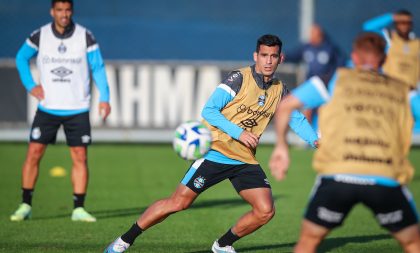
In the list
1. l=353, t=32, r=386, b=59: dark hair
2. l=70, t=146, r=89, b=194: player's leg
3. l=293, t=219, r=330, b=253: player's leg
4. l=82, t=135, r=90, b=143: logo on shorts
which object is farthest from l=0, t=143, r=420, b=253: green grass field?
l=353, t=32, r=386, b=59: dark hair

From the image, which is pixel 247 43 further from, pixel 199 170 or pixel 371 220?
pixel 199 170

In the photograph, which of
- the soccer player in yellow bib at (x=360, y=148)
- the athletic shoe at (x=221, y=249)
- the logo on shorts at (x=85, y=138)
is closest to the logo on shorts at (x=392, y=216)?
the soccer player in yellow bib at (x=360, y=148)

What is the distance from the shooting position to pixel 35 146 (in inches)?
386

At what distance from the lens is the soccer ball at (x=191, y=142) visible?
709 centimetres

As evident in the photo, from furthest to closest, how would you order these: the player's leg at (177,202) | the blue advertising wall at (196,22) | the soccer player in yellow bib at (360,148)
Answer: the blue advertising wall at (196,22)
the player's leg at (177,202)
the soccer player in yellow bib at (360,148)

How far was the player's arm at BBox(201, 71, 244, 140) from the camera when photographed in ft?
23.6

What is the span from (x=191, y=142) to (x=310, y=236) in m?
1.80

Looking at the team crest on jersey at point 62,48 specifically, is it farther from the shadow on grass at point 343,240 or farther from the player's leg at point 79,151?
the shadow on grass at point 343,240

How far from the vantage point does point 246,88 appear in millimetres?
7523

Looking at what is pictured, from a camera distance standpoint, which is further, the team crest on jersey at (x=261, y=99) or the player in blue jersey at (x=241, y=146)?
the team crest on jersey at (x=261, y=99)

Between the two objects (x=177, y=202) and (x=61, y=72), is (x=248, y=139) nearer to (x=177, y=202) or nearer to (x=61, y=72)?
(x=177, y=202)

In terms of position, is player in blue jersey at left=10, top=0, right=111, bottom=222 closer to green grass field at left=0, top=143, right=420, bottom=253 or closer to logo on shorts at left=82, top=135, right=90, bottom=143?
logo on shorts at left=82, top=135, right=90, bottom=143

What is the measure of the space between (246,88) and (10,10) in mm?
11673

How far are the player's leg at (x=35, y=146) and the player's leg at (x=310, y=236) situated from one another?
487cm
